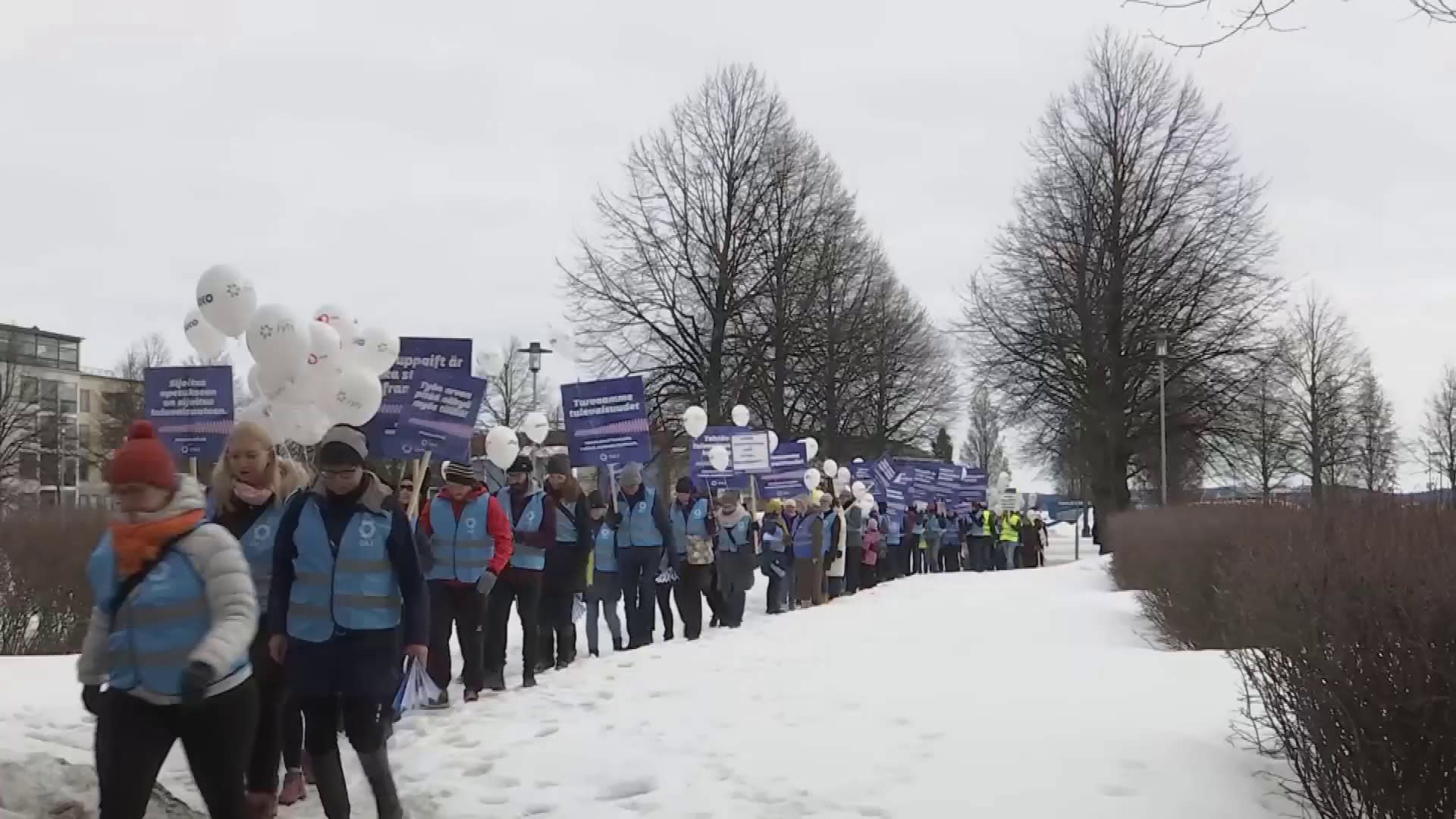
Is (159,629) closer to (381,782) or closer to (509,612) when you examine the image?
(381,782)

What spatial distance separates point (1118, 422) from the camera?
3747 cm

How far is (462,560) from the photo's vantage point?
824cm

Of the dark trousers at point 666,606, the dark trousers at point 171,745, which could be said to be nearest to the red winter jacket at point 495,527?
the dark trousers at point 171,745

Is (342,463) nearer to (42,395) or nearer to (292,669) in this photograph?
(292,669)

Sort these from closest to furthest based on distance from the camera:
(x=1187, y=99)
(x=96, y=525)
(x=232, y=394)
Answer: (x=232, y=394) → (x=96, y=525) → (x=1187, y=99)

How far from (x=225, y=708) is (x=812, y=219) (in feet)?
100

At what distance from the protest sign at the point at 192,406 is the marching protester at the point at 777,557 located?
27.5 feet

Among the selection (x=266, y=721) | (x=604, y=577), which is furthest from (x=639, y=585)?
(x=266, y=721)

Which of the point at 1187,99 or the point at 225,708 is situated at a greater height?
the point at 1187,99

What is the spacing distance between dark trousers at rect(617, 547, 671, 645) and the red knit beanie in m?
7.61

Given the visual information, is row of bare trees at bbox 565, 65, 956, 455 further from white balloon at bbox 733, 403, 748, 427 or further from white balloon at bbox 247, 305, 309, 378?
white balloon at bbox 247, 305, 309, 378

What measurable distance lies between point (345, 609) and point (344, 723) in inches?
18.1

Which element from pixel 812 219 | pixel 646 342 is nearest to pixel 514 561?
pixel 646 342

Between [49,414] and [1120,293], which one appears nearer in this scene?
[1120,293]
